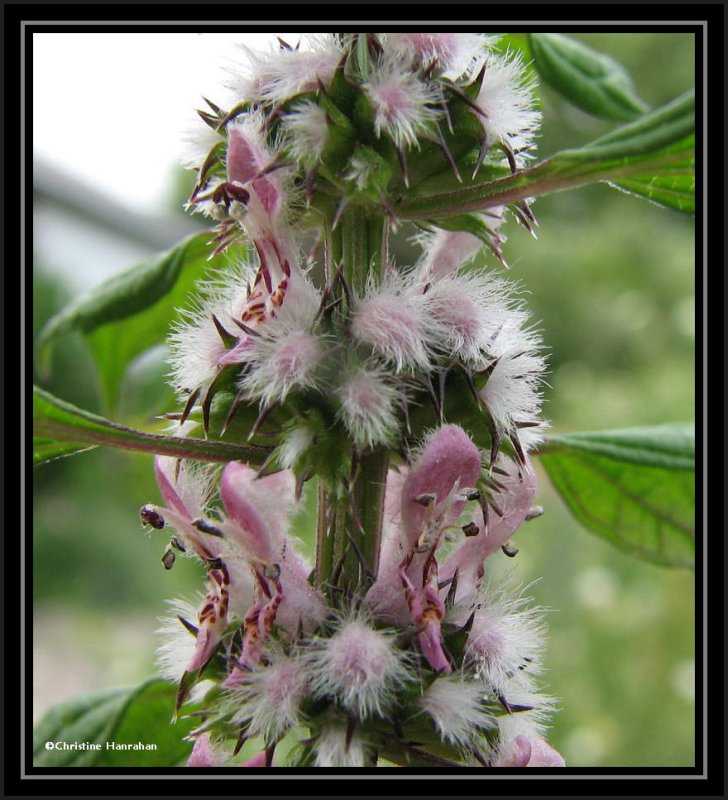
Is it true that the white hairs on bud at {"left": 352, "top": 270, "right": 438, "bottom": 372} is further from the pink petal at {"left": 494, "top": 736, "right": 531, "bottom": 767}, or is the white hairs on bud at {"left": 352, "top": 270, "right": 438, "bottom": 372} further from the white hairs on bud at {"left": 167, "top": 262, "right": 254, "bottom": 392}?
the pink petal at {"left": 494, "top": 736, "right": 531, "bottom": 767}

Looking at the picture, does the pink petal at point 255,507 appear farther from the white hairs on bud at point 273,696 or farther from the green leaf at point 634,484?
the green leaf at point 634,484

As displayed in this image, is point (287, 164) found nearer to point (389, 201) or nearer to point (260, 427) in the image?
point (389, 201)

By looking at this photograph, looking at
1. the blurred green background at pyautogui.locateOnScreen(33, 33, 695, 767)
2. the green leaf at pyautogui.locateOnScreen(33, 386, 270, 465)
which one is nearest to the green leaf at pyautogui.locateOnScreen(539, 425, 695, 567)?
the blurred green background at pyautogui.locateOnScreen(33, 33, 695, 767)

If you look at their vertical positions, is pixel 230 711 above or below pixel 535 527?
above

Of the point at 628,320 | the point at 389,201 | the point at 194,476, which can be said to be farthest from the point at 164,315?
the point at 628,320

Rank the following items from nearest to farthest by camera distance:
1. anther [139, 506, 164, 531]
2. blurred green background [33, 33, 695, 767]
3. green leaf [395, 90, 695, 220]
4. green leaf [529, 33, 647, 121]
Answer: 1. green leaf [395, 90, 695, 220]
2. anther [139, 506, 164, 531]
3. green leaf [529, 33, 647, 121]
4. blurred green background [33, 33, 695, 767]

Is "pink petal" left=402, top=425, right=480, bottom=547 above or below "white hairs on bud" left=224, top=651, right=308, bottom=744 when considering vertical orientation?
above
